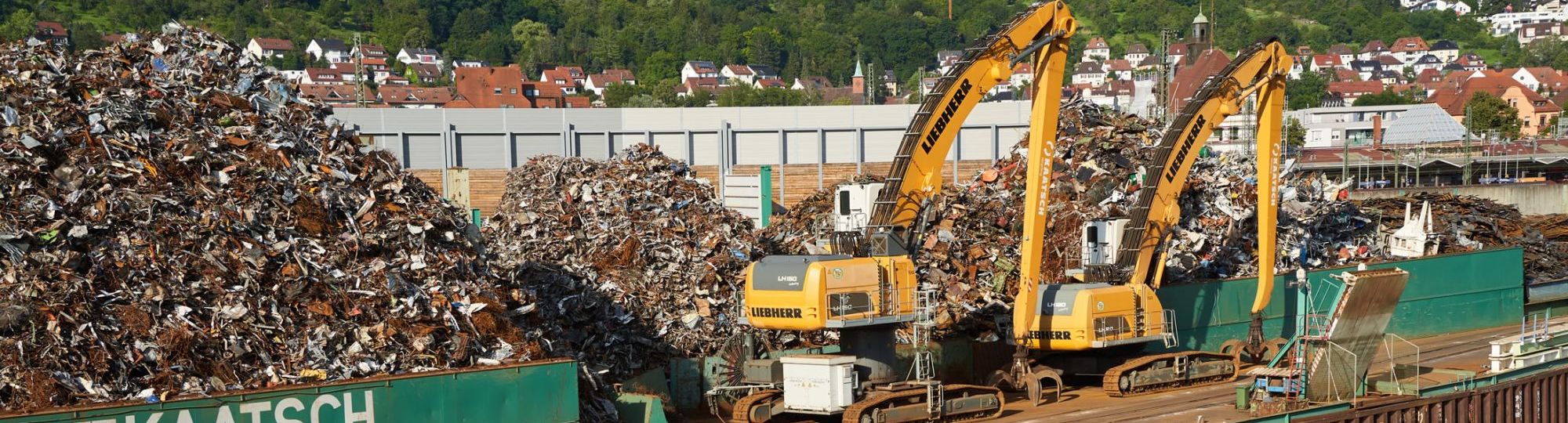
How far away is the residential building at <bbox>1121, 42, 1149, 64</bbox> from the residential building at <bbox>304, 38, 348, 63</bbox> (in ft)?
324

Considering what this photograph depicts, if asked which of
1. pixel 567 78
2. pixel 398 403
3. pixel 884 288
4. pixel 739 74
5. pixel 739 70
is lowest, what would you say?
pixel 398 403

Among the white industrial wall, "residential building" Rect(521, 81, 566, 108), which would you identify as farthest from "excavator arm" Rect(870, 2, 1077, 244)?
"residential building" Rect(521, 81, 566, 108)

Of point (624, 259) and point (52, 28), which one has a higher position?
point (52, 28)

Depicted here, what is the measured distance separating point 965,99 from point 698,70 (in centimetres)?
14160

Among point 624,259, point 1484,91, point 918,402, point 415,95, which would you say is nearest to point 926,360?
point 918,402

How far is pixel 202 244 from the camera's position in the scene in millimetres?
17812

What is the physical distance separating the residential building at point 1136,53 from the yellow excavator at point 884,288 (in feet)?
557

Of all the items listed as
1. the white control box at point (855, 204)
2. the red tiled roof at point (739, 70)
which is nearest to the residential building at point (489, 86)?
the red tiled roof at point (739, 70)

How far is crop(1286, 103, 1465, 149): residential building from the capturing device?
85188 mm

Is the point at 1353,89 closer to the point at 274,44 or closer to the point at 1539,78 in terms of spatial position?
the point at 1539,78

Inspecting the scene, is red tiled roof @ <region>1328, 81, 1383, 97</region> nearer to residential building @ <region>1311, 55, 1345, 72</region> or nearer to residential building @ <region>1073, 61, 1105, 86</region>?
residential building @ <region>1311, 55, 1345, 72</region>

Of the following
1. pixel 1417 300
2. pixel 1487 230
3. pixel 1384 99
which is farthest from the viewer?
pixel 1384 99

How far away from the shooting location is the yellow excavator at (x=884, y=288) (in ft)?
68.8

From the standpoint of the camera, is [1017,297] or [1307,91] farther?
[1307,91]
